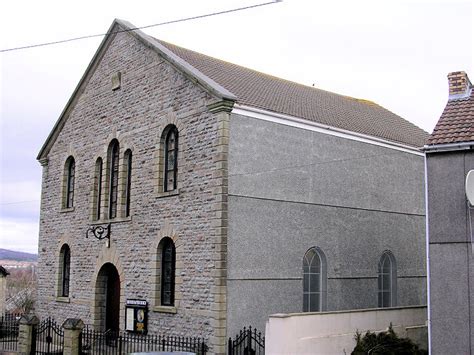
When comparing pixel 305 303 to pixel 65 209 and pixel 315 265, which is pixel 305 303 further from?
pixel 65 209

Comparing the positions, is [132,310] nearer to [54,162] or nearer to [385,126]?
[54,162]

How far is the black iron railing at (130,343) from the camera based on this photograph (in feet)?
57.7

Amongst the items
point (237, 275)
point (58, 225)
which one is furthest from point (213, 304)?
point (58, 225)

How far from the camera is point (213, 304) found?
17344 millimetres

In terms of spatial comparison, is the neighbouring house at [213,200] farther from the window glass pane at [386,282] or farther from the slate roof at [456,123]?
the slate roof at [456,123]

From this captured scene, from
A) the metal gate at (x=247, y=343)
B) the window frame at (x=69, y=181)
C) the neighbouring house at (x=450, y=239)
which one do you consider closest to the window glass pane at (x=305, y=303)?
the metal gate at (x=247, y=343)

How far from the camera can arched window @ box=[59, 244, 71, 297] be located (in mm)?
24906

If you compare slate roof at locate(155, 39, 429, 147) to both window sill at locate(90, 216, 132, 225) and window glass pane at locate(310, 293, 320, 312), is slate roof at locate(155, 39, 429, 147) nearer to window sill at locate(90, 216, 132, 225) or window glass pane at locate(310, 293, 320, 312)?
window sill at locate(90, 216, 132, 225)

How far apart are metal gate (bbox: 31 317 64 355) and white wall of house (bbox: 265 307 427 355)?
27.2 feet

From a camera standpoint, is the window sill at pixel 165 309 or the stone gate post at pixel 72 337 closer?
the window sill at pixel 165 309

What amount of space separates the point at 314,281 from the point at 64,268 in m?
10.3

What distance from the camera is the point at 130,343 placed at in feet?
65.4

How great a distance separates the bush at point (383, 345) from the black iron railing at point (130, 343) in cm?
408

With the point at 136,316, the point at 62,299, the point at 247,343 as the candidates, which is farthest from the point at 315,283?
the point at 62,299
